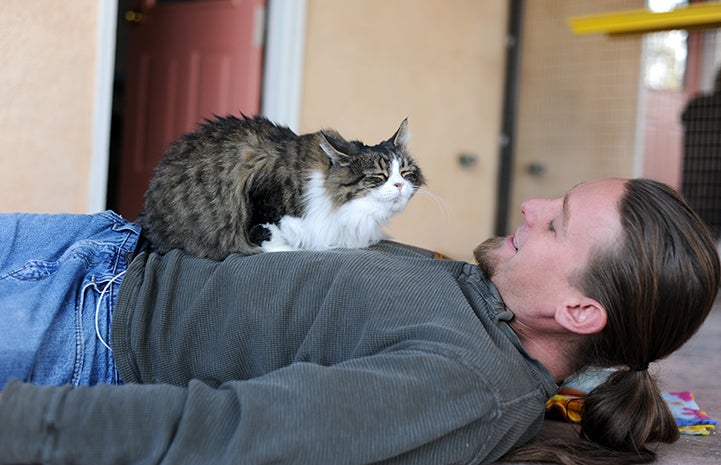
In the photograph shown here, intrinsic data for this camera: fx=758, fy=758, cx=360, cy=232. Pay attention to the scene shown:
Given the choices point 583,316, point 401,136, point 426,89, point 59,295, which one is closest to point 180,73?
point 426,89

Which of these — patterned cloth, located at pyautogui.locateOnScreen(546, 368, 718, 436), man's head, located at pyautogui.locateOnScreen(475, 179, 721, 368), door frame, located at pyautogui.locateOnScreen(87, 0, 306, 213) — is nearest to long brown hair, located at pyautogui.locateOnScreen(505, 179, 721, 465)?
man's head, located at pyautogui.locateOnScreen(475, 179, 721, 368)

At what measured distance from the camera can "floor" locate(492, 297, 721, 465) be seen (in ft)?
5.23

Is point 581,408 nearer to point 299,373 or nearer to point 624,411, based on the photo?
point 624,411

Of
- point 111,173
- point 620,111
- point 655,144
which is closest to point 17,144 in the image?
point 111,173

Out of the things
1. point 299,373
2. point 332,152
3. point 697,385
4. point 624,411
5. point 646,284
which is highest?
point 332,152

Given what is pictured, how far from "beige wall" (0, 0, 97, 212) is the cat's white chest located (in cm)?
126

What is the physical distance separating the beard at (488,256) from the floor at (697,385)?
426mm

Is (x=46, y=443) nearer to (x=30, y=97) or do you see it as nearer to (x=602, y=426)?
(x=602, y=426)

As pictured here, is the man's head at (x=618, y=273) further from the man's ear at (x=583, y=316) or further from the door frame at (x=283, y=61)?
the door frame at (x=283, y=61)

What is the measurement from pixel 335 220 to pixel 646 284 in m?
0.88

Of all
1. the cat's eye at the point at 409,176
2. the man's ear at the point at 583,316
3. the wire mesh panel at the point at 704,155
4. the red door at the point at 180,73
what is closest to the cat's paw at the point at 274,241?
the cat's eye at the point at 409,176

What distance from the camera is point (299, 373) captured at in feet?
3.60

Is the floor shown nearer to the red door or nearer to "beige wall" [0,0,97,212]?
"beige wall" [0,0,97,212]

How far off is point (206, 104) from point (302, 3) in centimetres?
75
